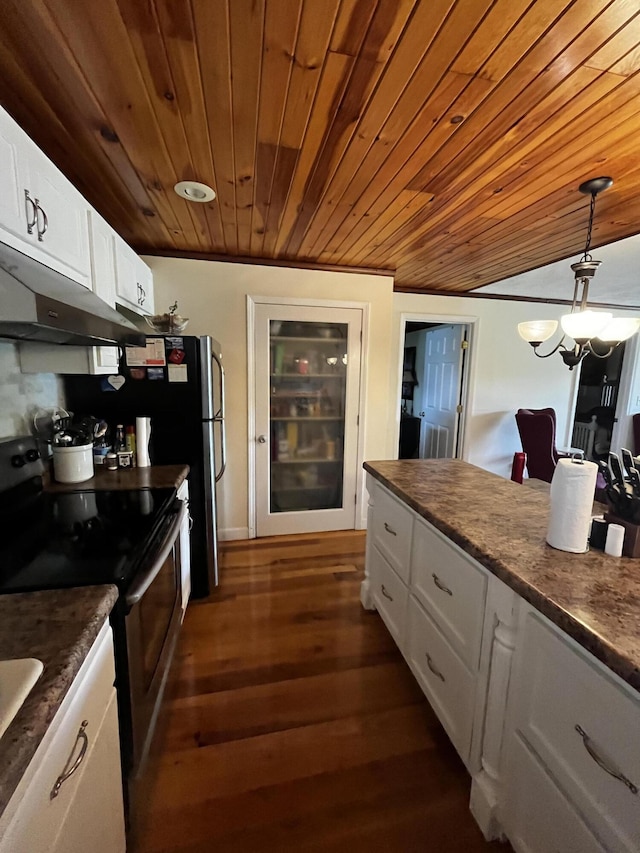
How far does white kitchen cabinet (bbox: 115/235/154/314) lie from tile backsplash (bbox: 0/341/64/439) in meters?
0.56

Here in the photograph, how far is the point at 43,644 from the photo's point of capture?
0.77m

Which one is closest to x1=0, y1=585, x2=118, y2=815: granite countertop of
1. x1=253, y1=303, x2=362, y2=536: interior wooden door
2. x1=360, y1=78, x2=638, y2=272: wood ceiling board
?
x1=360, y1=78, x2=638, y2=272: wood ceiling board

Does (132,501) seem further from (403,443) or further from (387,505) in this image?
(403,443)

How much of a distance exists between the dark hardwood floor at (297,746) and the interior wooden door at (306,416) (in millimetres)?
1021

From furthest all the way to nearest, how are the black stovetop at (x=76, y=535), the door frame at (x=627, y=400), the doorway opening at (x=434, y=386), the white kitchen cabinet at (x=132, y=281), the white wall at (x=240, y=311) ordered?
the door frame at (x=627, y=400)
the doorway opening at (x=434, y=386)
the white wall at (x=240, y=311)
the white kitchen cabinet at (x=132, y=281)
the black stovetop at (x=76, y=535)

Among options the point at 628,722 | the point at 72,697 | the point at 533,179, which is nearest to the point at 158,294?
the point at 533,179

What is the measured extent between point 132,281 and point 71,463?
108 cm

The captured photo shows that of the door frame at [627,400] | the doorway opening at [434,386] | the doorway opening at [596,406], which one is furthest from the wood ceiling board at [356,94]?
the doorway opening at [596,406]

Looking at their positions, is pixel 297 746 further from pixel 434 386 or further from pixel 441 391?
pixel 434 386

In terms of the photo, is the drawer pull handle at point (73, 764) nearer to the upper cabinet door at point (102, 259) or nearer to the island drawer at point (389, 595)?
the island drawer at point (389, 595)

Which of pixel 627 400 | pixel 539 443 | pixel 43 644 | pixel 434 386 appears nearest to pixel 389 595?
pixel 43 644

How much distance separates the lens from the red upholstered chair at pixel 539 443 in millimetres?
3547

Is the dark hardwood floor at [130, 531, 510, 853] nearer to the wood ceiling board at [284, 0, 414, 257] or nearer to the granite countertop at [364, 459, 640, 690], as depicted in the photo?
the granite countertop at [364, 459, 640, 690]

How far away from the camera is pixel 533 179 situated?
1650mm
